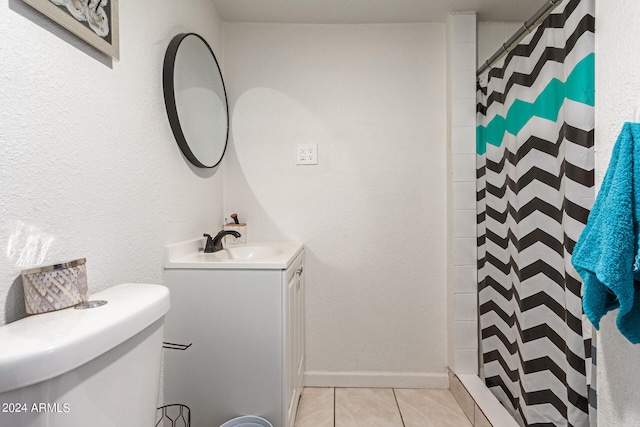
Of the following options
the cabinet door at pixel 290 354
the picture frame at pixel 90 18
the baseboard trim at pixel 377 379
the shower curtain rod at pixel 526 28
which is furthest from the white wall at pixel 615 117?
the picture frame at pixel 90 18

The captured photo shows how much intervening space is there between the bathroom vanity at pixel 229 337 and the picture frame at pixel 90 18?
2.31 feet

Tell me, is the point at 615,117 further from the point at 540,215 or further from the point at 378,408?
the point at 378,408

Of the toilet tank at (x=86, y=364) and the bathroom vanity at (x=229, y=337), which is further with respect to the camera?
the bathroom vanity at (x=229, y=337)

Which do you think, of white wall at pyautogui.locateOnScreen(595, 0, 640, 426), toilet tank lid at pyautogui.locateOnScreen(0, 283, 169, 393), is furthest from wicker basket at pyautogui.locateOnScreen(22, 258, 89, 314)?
white wall at pyautogui.locateOnScreen(595, 0, 640, 426)

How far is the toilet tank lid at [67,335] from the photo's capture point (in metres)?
0.50

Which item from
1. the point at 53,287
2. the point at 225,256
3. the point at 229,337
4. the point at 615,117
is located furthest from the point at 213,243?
the point at 615,117

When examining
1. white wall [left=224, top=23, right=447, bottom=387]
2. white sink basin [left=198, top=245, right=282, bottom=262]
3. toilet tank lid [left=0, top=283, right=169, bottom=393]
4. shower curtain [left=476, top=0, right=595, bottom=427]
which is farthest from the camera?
white wall [left=224, top=23, right=447, bottom=387]

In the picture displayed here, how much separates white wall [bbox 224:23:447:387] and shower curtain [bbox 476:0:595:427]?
1.06 ft

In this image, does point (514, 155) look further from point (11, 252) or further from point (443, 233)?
point (11, 252)

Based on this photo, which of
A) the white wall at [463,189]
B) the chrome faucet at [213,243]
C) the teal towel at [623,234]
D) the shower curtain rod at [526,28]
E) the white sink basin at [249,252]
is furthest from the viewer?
the white wall at [463,189]

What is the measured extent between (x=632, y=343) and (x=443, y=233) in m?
1.25

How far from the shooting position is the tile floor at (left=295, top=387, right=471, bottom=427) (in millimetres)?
1616

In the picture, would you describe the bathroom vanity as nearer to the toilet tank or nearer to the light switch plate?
the toilet tank

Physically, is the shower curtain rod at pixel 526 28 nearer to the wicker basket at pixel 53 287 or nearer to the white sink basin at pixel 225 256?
the white sink basin at pixel 225 256
